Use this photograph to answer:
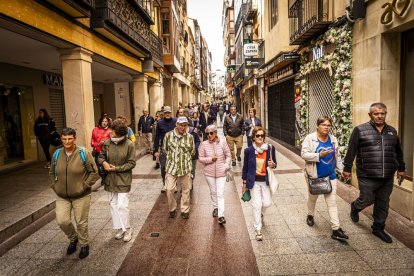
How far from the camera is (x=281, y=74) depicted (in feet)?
46.2

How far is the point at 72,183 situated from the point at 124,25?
23.8 feet

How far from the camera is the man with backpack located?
13.8 feet

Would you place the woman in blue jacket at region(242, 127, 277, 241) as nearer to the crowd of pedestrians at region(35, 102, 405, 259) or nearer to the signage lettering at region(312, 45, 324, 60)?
the crowd of pedestrians at region(35, 102, 405, 259)

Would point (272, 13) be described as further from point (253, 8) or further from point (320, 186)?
point (320, 186)

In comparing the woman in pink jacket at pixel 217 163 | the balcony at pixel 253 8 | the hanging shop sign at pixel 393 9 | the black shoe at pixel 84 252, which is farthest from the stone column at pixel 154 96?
the black shoe at pixel 84 252

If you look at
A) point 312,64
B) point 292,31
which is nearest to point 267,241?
point 312,64

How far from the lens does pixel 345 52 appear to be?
24.0 ft

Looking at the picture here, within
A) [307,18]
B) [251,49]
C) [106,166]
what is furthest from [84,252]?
[251,49]

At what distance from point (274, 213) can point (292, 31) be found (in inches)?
314

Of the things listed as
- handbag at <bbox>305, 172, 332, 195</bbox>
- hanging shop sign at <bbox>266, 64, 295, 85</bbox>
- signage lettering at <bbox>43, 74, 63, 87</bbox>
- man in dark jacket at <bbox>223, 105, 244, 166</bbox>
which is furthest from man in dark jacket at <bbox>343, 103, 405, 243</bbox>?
signage lettering at <bbox>43, 74, 63, 87</bbox>

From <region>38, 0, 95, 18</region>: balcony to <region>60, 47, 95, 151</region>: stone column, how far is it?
0.93 metres

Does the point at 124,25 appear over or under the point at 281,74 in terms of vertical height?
over

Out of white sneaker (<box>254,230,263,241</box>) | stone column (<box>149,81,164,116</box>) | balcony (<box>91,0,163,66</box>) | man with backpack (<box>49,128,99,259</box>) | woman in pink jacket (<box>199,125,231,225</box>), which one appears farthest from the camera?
stone column (<box>149,81,164,116</box>)

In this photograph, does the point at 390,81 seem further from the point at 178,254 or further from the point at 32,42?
the point at 32,42
